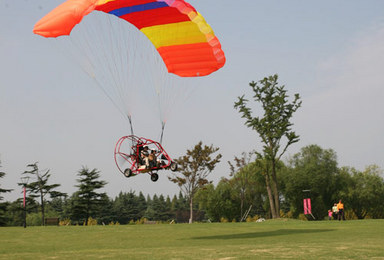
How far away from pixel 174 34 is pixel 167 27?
0.43m

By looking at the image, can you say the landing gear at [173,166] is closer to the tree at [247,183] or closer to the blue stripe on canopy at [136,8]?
the blue stripe on canopy at [136,8]

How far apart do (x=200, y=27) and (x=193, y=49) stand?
1387 millimetres

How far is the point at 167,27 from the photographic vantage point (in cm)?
1950

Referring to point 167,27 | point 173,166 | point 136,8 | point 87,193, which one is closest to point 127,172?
point 173,166

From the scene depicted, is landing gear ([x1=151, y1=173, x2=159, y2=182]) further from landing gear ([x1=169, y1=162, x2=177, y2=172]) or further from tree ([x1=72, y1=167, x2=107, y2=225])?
tree ([x1=72, y1=167, x2=107, y2=225])

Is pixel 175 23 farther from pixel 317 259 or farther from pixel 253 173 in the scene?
pixel 253 173

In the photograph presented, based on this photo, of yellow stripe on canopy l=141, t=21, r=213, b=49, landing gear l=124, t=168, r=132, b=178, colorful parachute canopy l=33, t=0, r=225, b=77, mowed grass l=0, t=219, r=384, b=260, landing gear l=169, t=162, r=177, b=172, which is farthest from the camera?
yellow stripe on canopy l=141, t=21, r=213, b=49

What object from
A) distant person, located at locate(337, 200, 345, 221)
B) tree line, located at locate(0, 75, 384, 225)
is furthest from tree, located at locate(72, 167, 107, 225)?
distant person, located at locate(337, 200, 345, 221)

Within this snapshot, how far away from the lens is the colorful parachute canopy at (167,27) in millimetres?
16547

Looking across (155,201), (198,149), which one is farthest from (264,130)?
(155,201)

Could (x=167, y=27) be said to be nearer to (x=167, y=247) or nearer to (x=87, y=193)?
(x=167, y=247)

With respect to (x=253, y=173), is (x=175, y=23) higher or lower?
higher

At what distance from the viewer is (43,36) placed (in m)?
16.4

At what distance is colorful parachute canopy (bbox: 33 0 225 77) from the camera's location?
1655 centimetres
